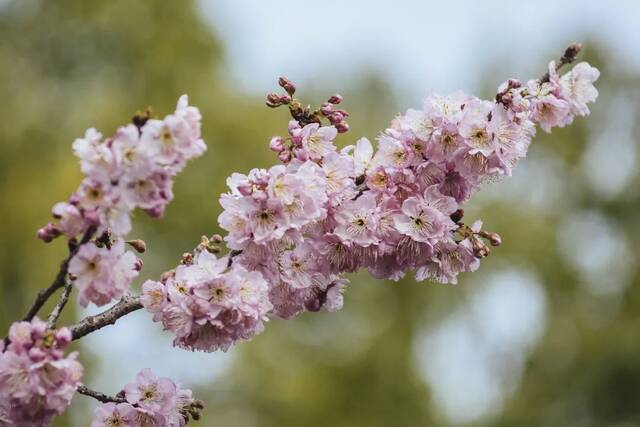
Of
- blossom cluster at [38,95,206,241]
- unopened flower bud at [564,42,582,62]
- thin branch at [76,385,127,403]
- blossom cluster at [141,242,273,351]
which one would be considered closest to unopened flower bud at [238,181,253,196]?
blossom cluster at [141,242,273,351]

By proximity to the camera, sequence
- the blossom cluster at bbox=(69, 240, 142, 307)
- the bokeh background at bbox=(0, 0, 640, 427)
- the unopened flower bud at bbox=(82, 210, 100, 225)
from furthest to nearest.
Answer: the bokeh background at bbox=(0, 0, 640, 427), the blossom cluster at bbox=(69, 240, 142, 307), the unopened flower bud at bbox=(82, 210, 100, 225)

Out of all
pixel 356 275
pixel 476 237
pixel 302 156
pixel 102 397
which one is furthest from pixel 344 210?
pixel 356 275

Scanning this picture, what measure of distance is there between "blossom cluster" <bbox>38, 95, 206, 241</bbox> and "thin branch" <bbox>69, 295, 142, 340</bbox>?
0.41 metres

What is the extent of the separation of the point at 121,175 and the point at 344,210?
72 cm

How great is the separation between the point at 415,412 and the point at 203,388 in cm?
301

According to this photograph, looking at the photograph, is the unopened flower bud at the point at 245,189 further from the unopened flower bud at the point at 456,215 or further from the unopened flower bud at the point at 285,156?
the unopened flower bud at the point at 456,215

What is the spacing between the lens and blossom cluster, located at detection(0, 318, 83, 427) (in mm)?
2436

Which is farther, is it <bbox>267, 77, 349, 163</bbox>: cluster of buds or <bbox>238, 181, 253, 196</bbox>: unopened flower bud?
<bbox>267, 77, 349, 163</bbox>: cluster of buds

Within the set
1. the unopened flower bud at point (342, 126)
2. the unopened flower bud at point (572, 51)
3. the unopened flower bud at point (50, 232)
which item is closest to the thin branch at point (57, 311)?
the unopened flower bud at point (50, 232)

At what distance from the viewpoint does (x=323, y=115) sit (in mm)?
3047

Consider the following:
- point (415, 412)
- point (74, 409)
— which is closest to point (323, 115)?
point (74, 409)

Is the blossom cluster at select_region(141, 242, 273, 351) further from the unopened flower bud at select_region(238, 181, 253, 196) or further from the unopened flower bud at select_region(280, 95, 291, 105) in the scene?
the unopened flower bud at select_region(280, 95, 291, 105)

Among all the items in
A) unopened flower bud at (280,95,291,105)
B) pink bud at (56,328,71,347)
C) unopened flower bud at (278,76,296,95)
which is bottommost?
pink bud at (56,328,71,347)

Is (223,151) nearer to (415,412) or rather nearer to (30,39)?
(30,39)
